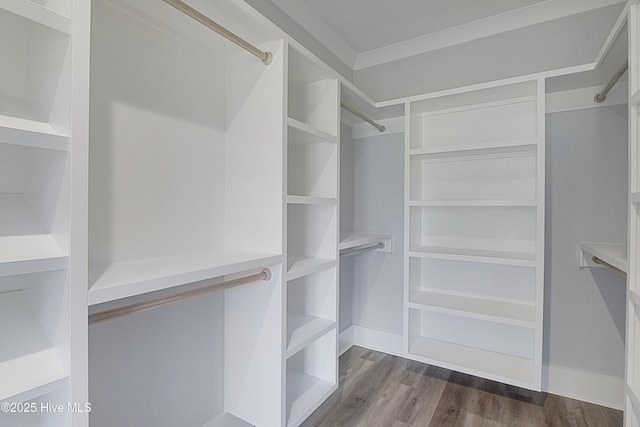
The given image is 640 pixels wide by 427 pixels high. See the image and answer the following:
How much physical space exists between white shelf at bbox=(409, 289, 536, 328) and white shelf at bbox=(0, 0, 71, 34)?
209 cm

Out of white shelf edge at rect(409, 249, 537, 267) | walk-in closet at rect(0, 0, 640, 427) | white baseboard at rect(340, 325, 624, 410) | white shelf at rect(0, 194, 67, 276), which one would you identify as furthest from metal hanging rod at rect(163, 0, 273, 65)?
white baseboard at rect(340, 325, 624, 410)

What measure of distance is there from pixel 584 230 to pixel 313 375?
72.4 inches

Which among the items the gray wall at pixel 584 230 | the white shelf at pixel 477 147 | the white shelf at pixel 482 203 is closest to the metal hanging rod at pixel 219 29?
the white shelf at pixel 477 147

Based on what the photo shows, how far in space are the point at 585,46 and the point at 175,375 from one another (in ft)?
9.02

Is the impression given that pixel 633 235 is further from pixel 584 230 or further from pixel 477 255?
pixel 584 230

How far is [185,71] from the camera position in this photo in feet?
4.22

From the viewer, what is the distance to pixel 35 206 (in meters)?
0.79

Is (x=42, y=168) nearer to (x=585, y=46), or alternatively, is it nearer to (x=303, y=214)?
(x=303, y=214)

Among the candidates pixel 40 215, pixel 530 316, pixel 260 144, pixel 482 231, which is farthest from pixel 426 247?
pixel 40 215

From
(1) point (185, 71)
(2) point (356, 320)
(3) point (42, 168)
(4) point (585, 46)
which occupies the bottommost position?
(2) point (356, 320)

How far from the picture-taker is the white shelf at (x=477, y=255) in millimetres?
1744

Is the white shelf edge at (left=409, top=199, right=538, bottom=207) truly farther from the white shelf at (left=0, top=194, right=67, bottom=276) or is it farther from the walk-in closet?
the white shelf at (left=0, top=194, right=67, bottom=276)

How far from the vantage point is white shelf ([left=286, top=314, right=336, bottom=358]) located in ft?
4.49

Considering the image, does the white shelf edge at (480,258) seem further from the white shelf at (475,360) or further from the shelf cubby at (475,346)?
the white shelf at (475,360)
